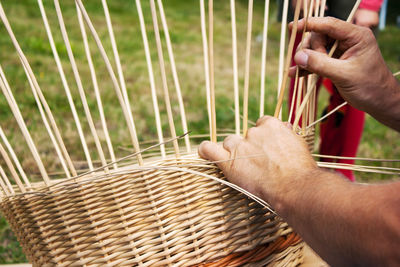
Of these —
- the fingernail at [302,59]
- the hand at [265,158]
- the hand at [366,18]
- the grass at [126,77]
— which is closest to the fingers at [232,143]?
the hand at [265,158]

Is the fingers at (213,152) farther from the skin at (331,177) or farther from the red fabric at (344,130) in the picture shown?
the red fabric at (344,130)

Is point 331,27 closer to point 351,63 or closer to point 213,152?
point 351,63

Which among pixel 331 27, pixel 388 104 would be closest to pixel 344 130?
pixel 388 104

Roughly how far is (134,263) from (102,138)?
1.10m

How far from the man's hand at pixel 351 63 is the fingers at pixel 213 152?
0.17 meters

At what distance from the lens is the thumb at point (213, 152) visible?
54cm

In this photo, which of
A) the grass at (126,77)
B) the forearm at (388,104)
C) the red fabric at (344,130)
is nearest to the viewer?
the forearm at (388,104)

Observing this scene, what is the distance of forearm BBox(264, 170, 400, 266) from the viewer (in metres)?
0.38

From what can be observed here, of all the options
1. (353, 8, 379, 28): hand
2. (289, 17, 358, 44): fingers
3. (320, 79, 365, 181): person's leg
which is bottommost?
(320, 79, 365, 181): person's leg

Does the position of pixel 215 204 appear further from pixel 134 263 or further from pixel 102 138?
pixel 102 138

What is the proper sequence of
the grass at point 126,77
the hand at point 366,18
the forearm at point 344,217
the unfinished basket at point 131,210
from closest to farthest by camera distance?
the forearm at point 344,217 → the unfinished basket at point 131,210 → the hand at point 366,18 → the grass at point 126,77

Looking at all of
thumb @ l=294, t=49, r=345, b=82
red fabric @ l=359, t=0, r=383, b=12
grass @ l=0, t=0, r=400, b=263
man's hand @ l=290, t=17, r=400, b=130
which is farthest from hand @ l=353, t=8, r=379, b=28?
thumb @ l=294, t=49, r=345, b=82

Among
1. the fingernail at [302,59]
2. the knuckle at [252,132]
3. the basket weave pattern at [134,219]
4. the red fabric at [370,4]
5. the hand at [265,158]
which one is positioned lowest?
the basket weave pattern at [134,219]

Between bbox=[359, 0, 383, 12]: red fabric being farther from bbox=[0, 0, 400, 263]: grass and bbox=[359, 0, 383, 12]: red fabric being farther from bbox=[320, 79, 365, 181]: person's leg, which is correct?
bbox=[0, 0, 400, 263]: grass
